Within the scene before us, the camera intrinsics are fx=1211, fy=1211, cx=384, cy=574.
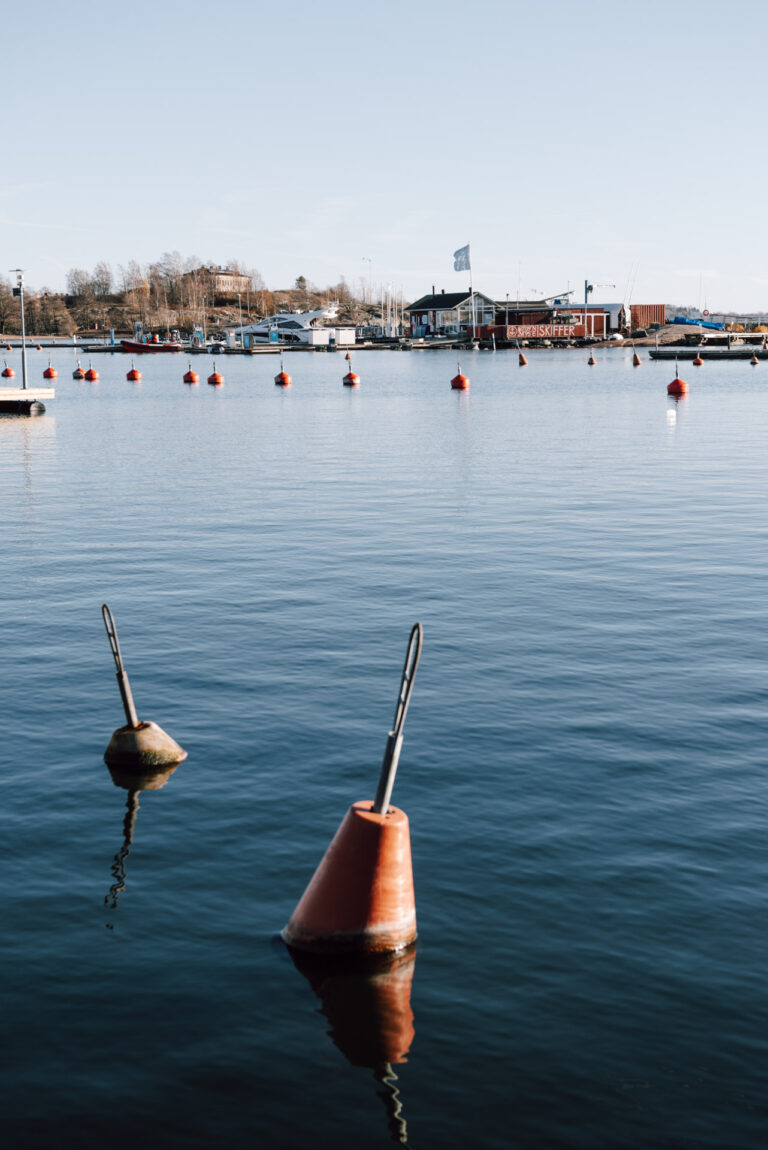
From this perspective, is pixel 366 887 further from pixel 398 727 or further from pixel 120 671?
pixel 120 671

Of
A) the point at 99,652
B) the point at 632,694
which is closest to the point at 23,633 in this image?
the point at 99,652

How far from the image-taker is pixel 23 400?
7169 cm

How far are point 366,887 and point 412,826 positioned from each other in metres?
3.17

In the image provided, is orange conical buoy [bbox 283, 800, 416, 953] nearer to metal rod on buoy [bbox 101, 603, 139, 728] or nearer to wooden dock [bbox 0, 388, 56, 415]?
metal rod on buoy [bbox 101, 603, 139, 728]

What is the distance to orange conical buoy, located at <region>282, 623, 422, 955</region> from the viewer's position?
9070 millimetres

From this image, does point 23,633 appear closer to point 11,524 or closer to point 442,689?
point 442,689

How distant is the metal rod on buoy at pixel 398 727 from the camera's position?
28.0ft

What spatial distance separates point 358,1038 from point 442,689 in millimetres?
8789

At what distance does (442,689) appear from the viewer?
17.3 meters

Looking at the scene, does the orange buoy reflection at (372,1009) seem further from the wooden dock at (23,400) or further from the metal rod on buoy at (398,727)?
the wooden dock at (23,400)

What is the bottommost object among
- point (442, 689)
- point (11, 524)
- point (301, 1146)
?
point (301, 1146)

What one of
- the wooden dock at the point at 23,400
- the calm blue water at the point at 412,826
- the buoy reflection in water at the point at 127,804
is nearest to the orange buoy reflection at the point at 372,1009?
the calm blue water at the point at 412,826

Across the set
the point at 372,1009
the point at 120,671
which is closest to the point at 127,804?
the point at 120,671

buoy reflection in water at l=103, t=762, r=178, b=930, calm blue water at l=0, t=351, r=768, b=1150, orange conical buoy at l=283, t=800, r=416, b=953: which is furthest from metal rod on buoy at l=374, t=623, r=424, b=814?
buoy reflection in water at l=103, t=762, r=178, b=930
